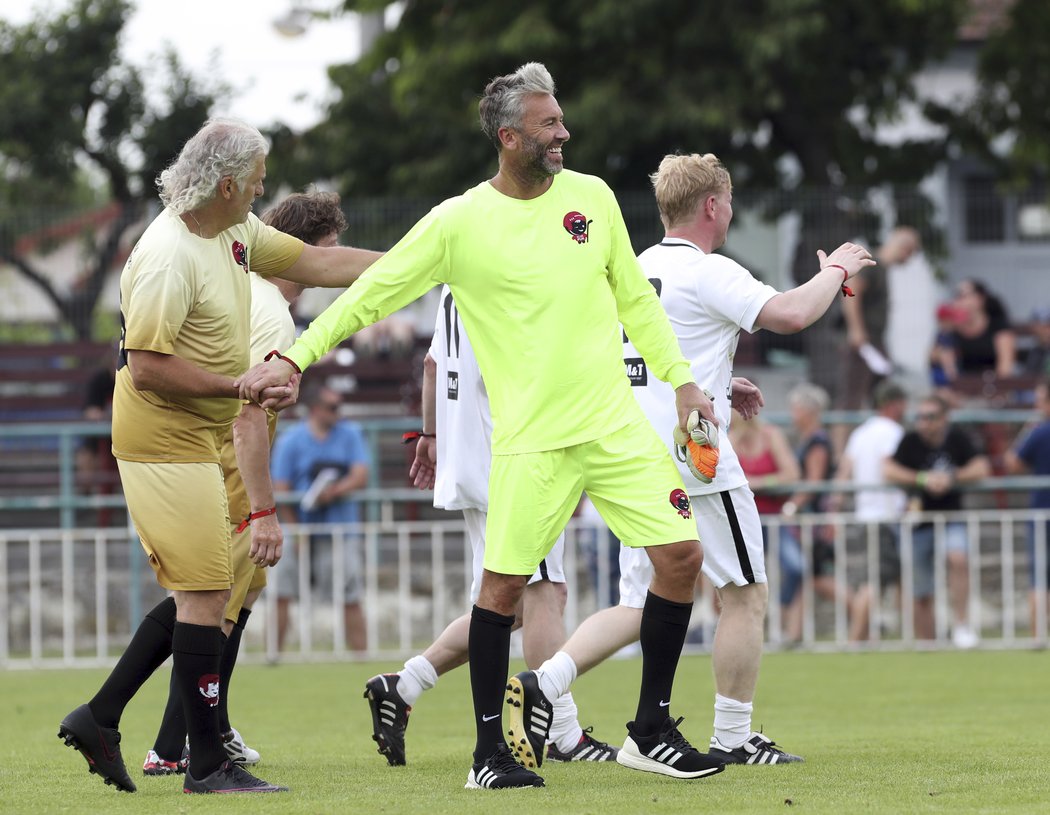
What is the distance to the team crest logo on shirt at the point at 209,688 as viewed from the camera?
18.9 feet

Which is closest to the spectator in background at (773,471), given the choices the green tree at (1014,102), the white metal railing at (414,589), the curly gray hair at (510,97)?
the white metal railing at (414,589)

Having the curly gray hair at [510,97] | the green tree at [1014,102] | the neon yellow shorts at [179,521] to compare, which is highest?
the green tree at [1014,102]

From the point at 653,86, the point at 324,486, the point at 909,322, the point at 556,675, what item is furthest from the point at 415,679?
the point at 653,86

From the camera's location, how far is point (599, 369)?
18.7 ft

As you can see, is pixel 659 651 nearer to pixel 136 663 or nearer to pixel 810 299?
pixel 810 299

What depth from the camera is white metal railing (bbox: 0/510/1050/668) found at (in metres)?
13.3

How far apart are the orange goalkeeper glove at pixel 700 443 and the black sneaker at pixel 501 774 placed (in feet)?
3.51

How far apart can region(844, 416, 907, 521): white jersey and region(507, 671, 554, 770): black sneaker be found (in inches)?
312

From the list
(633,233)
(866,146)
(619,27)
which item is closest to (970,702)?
(633,233)

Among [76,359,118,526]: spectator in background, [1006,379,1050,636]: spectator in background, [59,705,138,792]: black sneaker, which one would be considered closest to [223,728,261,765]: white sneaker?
[59,705,138,792]: black sneaker

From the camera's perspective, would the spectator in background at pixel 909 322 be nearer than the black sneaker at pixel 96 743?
No

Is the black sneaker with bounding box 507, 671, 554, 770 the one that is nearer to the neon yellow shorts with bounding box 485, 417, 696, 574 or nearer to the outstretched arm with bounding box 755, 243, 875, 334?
the neon yellow shorts with bounding box 485, 417, 696, 574

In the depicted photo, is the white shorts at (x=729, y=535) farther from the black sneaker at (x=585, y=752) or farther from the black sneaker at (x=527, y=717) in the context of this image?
the black sneaker at (x=585, y=752)

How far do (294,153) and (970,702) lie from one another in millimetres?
14340
